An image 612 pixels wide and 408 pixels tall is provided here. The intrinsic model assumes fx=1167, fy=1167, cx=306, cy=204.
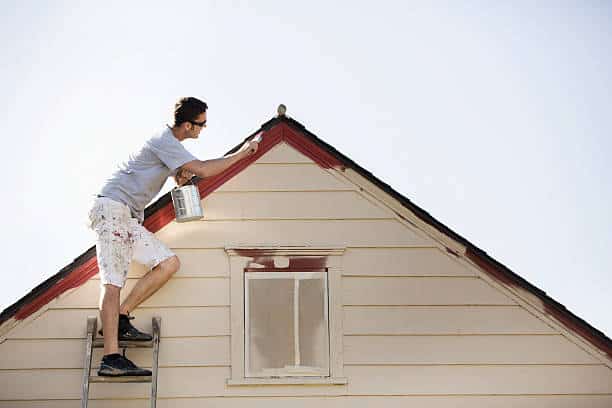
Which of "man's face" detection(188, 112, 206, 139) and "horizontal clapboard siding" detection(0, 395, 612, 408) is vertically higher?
"man's face" detection(188, 112, 206, 139)

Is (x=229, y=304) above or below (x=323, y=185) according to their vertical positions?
below

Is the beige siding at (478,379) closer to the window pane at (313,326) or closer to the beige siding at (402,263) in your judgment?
the window pane at (313,326)

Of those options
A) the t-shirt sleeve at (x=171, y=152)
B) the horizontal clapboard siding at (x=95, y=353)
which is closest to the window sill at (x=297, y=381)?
the horizontal clapboard siding at (x=95, y=353)

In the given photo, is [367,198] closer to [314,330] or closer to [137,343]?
[314,330]

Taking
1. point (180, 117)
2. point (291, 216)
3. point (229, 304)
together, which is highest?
point (180, 117)

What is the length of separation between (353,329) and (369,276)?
17.7 inches

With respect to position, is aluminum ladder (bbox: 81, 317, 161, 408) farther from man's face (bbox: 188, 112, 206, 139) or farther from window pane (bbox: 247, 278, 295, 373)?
man's face (bbox: 188, 112, 206, 139)

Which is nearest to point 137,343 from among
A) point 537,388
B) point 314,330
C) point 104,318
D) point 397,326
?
point 104,318

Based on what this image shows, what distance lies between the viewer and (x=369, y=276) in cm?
942

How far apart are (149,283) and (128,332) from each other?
1.44ft

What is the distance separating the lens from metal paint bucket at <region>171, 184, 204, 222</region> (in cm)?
916

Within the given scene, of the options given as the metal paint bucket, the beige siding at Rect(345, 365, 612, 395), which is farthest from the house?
the metal paint bucket

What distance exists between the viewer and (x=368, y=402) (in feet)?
30.1

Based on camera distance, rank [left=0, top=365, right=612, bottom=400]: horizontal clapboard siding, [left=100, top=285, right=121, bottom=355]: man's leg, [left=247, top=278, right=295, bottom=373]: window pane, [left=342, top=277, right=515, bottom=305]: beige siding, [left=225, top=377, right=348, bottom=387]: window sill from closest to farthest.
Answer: [left=100, top=285, right=121, bottom=355]: man's leg → [left=0, top=365, right=612, bottom=400]: horizontal clapboard siding → [left=225, top=377, right=348, bottom=387]: window sill → [left=247, top=278, right=295, bottom=373]: window pane → [left=342, top=277, right=515, bottom=305]: beige siding
